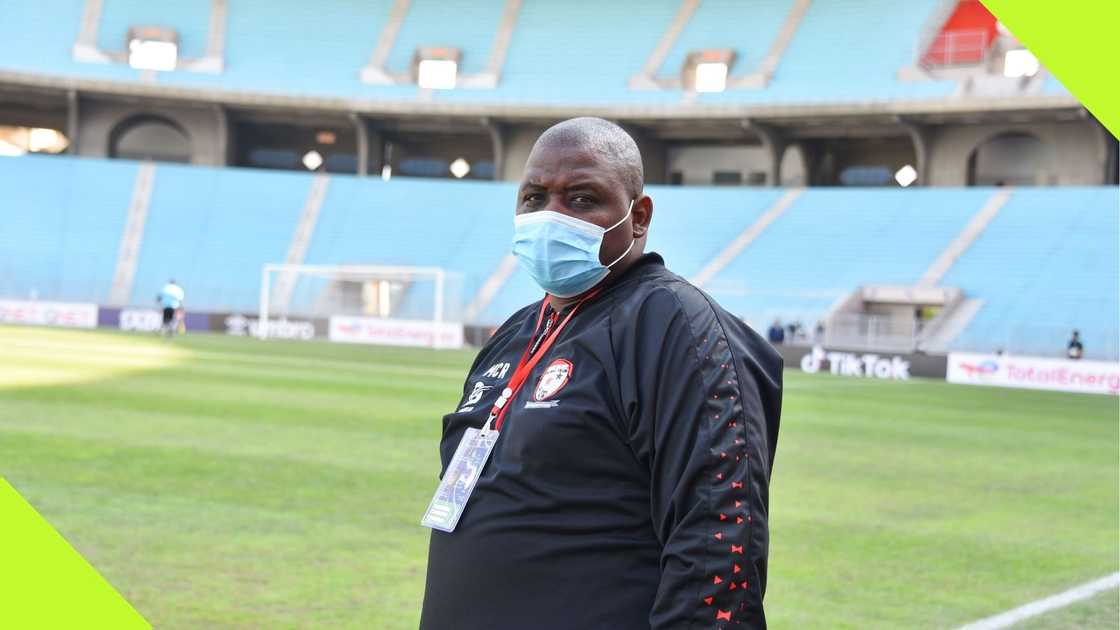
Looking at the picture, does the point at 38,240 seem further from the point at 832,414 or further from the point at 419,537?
the point at 419,537

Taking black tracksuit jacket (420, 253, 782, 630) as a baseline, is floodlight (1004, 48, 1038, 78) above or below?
above

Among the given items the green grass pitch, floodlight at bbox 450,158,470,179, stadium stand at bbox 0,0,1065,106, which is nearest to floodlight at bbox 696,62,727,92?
stadium stand at bbox 0,0,1065,106

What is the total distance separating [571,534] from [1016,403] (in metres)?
23.5

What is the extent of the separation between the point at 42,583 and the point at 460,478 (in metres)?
1.41

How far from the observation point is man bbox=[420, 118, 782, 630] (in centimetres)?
246

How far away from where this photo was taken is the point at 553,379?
2.65 metres

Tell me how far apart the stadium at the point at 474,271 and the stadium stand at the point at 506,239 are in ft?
0.49

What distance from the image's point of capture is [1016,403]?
24219mm

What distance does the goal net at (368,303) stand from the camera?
3944 cm

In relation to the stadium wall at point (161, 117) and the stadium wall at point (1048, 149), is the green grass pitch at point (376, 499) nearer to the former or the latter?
the stadium wall at point (1048, 149)

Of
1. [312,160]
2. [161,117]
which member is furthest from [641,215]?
[312,160]

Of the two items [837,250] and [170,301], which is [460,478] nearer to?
[170,301]

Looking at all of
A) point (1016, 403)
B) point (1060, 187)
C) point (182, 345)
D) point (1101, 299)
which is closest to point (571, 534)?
point (1016, 403)

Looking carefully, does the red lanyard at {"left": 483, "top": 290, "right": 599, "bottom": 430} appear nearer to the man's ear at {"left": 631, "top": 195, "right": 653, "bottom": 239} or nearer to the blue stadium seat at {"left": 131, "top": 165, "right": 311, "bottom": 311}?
the man's ear at {"left": 631, "top": 195, "right": 653, "bottom": 239}
